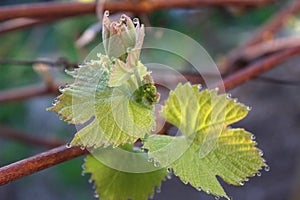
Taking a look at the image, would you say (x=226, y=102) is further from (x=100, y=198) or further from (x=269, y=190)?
(x=269, y=190)

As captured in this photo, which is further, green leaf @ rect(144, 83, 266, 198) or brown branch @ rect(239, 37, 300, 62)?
brown branch @ rect(239, 37, 300, 62)

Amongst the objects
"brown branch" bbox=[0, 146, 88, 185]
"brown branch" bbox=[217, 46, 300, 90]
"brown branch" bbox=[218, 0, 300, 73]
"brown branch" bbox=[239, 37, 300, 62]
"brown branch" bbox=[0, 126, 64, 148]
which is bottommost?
"brown branch" bbox=[0, 146, 88, 185]

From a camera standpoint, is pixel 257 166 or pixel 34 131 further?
pixel 34 131

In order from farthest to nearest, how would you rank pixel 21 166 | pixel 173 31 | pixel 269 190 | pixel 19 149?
pixel 269 190, pixel 19 149, pixel 173 31, pixel 21 166

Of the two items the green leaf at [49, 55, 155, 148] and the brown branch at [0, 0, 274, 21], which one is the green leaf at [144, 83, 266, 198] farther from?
the brown branch at [0, 0, 274, 21]

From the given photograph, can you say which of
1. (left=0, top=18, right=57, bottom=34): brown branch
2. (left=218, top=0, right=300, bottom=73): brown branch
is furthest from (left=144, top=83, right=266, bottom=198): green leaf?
(left=218, top=0, right=300, bottom=73): brown branch

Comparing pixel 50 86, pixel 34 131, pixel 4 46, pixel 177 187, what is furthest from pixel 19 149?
pixel 177 187
